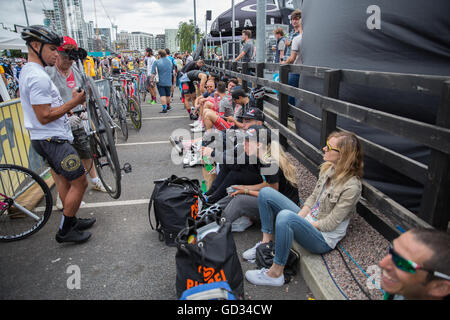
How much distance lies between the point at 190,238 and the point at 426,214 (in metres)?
Answer: 1.76

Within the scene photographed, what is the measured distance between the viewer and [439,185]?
215 centimetres

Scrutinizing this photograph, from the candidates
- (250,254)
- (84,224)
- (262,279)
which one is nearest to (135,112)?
(84,224)

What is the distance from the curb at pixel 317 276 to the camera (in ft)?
7.91

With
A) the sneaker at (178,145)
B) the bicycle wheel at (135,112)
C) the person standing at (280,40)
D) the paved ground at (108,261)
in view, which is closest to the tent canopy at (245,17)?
the person standing at (280,40)

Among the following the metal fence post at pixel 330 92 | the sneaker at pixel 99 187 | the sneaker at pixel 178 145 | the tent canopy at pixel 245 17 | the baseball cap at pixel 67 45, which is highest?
the tent canopy at pixel 245 17

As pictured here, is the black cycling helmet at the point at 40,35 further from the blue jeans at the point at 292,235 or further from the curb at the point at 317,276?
the curb at the point at 317,276

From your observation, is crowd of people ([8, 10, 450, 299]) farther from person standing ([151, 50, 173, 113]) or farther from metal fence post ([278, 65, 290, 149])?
person standing ([151, 50, 173, 113])

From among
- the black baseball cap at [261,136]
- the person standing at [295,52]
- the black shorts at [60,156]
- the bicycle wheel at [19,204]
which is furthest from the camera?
the person standing at [295,52]

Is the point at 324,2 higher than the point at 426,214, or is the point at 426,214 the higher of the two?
the point at 324,2

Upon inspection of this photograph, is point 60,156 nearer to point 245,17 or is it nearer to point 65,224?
point 65,224

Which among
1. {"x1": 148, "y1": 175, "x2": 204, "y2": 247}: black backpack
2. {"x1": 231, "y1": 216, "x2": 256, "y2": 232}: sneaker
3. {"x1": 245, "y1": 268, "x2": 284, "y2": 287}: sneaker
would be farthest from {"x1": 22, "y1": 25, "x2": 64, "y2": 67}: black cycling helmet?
{"x1": 245, "y1": 268, "x2": 284, "y2": 287}: sneaker
